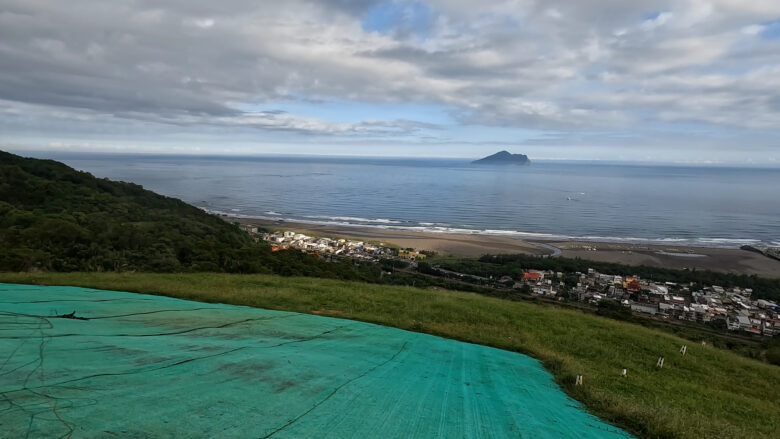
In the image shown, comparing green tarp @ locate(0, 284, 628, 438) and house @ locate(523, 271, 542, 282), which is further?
house @ locate(523, 271, 542, 282)

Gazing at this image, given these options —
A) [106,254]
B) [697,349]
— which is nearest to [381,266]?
[106,254]

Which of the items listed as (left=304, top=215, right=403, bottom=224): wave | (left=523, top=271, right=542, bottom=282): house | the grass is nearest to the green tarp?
the grass

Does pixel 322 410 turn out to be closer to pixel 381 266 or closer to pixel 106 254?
pixel 106 254

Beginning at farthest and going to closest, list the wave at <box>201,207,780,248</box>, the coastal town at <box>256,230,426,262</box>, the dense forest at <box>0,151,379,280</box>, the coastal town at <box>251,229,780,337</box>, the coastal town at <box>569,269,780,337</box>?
→ 1. the wave at <box>201,207,780,248</box>
2. the coastal town at <box>256,230,426,262</box>
3. the coastal town at <box>251,229,780,337</box>
4. the coastal town at <box>569,269,780,337</box>
5. the dense forest at <box>0,151,379,280</box>

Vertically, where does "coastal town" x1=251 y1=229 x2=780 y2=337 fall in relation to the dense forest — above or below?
below

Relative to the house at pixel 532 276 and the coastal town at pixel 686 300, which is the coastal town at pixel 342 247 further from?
the coastal town at pixel 686 300

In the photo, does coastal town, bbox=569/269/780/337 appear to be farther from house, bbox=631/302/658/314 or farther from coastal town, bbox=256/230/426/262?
coastal town, bbox=256/230/426/262
